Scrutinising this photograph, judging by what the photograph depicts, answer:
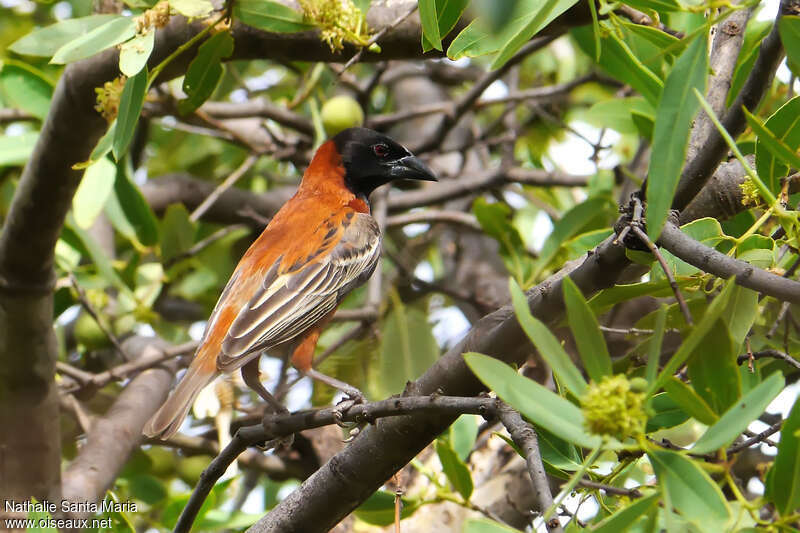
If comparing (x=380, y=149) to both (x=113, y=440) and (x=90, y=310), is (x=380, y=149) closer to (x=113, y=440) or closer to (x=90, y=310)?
(x=90, y=310)

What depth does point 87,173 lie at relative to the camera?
4258 millimetres

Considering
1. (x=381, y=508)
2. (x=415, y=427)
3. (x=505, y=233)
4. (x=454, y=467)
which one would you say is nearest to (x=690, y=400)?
(x=415, y=427)

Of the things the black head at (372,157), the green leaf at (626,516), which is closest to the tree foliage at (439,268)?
the green leaf at (626,516)

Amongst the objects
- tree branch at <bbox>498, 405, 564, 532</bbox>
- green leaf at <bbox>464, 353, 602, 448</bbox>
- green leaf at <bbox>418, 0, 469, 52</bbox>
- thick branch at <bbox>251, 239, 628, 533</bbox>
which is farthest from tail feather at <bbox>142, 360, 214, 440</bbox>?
green leaf at <bbox>464, 353, 602, 448</bbox>

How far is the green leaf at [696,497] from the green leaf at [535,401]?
0.14 metres

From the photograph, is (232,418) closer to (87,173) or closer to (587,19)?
(87,173)

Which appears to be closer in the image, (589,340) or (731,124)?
(589,340)

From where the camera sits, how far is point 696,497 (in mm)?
1511

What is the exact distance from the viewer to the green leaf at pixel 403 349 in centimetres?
466

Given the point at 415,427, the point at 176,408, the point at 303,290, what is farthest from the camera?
the point at 303,290

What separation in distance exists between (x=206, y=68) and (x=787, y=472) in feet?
8.27

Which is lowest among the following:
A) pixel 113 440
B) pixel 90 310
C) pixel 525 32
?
pixel 113 440

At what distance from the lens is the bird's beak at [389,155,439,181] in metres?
4.90

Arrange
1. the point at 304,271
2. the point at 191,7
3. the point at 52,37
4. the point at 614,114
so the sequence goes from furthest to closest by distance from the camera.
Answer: the point at 304,271 < the point at 614,114 < the point at 52,37 < the point at 191,7
